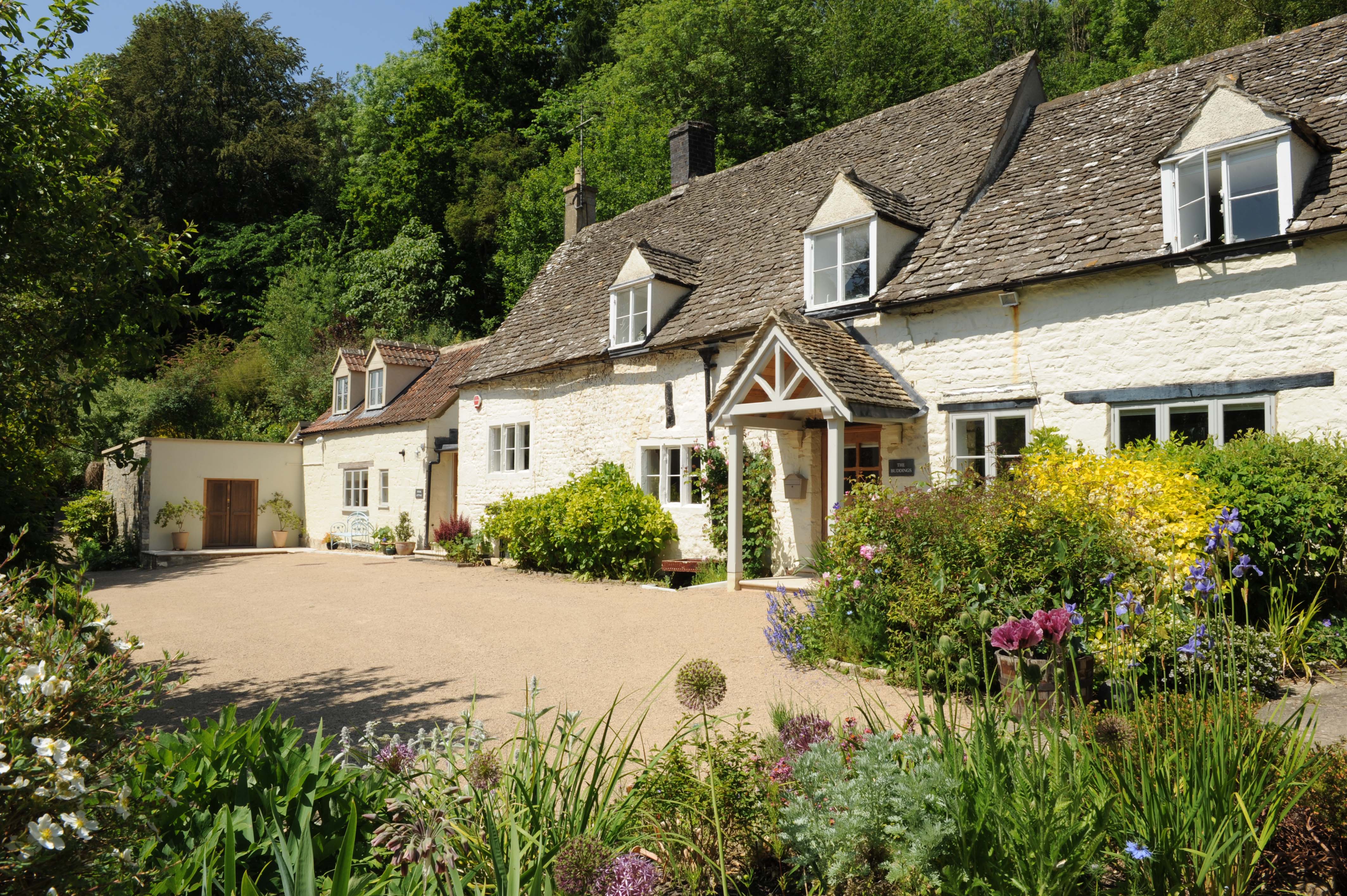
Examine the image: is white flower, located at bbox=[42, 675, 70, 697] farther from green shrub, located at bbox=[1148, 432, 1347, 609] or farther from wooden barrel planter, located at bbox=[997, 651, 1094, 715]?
green shrub, located at bbox=[1148, 432, 1347, 609]

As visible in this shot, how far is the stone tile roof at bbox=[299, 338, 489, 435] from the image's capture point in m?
21.3

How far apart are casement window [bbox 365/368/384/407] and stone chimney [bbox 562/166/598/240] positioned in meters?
6.95

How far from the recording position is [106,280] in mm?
5102

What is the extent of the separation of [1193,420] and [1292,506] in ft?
8.42

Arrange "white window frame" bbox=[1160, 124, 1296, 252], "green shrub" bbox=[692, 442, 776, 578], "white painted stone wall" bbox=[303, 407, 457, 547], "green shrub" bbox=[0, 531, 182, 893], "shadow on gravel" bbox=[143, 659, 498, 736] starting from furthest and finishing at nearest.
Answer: "white painted stone wall" bbox=[303, 407, 457, 547]
"green shrub" bbox=[692, 442, 776, 578]
"white window frame" bbox=[1160, 124, 1296, 252]
"shadow on gravel" bbox=[143, 659, 498, 736]
"green shrub" bbox=[0, 531, 182, 893]

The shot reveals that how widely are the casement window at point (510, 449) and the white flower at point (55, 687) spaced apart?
51.3ft

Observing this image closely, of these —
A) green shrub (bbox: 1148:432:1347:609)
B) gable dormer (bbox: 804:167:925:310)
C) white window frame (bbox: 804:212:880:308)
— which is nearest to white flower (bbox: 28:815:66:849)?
green shrub (bbox: 1148:432:1347:609)

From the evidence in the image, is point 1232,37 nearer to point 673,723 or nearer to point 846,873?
point 673,723

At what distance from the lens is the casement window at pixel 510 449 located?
18.1m

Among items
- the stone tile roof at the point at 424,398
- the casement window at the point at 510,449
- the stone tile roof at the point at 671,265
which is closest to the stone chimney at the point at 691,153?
the stone tile roof at the point at 671,265

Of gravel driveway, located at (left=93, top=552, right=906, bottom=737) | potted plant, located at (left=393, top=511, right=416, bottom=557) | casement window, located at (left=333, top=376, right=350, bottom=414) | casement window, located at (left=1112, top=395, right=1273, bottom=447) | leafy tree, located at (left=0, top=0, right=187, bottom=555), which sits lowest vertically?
gravel driveway, located at (left=93, top=552, right=906, bottom=737)

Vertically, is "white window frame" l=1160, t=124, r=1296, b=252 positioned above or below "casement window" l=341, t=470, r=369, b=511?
above

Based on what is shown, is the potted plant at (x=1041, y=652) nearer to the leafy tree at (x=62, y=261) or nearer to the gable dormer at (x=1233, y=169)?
the leafy tree at (x=62, y=261)

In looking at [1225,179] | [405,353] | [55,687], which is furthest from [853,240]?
[405,353]
